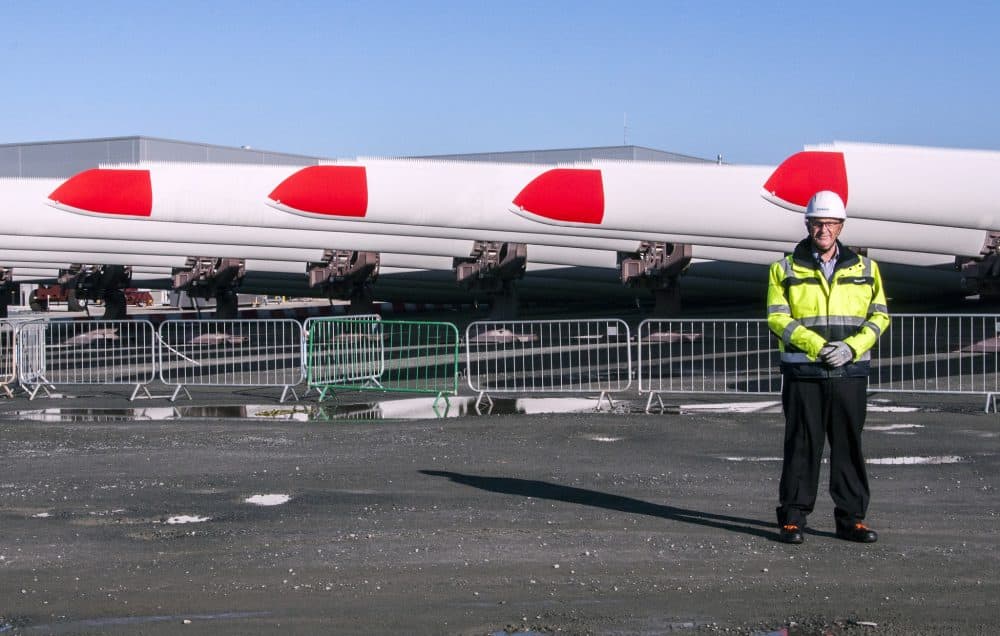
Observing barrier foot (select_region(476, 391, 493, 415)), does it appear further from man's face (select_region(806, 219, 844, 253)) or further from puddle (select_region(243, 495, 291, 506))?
man's face (select_region(806, 219, 844, 253))

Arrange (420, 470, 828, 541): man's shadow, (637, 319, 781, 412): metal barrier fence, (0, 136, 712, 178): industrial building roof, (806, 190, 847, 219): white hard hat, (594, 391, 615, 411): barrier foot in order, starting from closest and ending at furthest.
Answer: (806, 190, 847, 219): white hard hat, (420, 470, 828, 541): man's shadow, (594, 391, 615, 411): barrier foot, (637, 319, 781, 412): metal barrier fence, (0, 136, 712, 178): industrial building roof

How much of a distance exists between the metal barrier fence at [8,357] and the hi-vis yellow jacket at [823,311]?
10813 millimetres

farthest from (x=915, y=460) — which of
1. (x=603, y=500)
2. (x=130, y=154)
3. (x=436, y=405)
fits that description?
(x=130, y=154)

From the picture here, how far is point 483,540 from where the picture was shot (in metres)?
6.02

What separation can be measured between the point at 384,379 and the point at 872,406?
20.3 ft

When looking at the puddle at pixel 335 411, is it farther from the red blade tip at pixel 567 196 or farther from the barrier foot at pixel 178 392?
the red blade tip at pixel 567 196

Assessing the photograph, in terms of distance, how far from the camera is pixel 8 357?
15242 mm

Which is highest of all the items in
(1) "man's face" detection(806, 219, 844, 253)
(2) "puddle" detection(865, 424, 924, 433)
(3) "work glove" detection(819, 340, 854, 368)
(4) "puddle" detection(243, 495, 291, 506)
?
(1) "man's face" detection(806, 219, 844, 253)

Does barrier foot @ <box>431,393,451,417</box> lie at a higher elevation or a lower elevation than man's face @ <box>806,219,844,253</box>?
lower

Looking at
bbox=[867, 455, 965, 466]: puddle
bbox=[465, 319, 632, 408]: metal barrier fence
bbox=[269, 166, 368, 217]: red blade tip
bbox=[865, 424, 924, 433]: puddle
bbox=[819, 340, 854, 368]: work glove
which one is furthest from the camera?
bbox=[269, 166, 368, 217]: red blade tip

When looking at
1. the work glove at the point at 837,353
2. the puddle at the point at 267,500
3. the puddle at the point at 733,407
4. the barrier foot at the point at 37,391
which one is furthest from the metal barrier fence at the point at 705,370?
the barrier foot at the point at 37,391

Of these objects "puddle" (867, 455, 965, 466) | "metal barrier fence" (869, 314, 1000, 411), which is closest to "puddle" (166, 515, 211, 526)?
"puddle" (867, 455, 965, 466)

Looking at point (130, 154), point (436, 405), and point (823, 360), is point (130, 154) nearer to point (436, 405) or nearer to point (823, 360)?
point (436, 405)

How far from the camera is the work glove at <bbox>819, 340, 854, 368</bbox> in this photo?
18.9ft
